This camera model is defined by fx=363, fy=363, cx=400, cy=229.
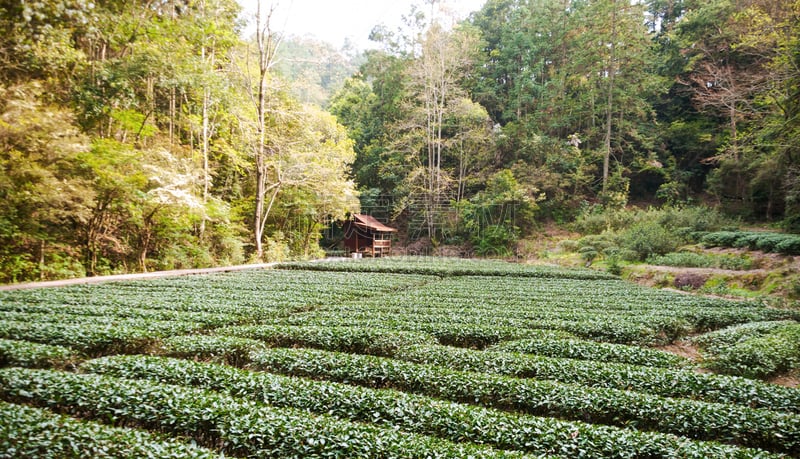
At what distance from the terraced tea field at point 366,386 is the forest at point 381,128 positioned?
3882 mm

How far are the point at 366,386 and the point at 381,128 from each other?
29.4 metres

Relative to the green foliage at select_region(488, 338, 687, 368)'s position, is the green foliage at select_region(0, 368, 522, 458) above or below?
above

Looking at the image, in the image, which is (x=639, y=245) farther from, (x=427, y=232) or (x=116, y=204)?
(x=116, y=204)

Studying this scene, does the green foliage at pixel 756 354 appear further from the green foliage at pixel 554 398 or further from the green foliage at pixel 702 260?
the green foliage at pixel 702 260

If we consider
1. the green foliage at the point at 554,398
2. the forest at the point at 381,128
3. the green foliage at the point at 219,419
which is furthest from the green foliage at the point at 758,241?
the green foliage at the point at 219,419

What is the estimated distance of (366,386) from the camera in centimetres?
378

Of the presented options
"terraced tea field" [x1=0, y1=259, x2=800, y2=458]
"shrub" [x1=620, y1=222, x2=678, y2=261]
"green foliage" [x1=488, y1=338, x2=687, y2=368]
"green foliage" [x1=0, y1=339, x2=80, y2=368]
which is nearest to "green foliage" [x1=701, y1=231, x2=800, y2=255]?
"shrub" [x1=620, y1=222, x2=678, y2=261]

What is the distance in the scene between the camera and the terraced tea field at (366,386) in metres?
2.47

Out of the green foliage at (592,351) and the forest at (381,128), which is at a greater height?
the forest at (381,128)

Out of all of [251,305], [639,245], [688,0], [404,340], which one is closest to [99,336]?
[251,305]

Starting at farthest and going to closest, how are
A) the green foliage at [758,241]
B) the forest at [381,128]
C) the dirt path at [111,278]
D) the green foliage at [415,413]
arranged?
1. the green foliage at [758,241]
2. the forest at [381,128]
3. the dirt path at [111,278]
4. the green foliage at [415,413]

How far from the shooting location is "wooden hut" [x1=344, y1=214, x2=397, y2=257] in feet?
82.4

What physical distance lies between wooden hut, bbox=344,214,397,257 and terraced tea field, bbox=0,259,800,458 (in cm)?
1819

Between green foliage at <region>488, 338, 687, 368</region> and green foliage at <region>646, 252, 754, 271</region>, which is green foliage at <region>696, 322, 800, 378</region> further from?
green foliage at <region>646, 252, 754, 271</region>
